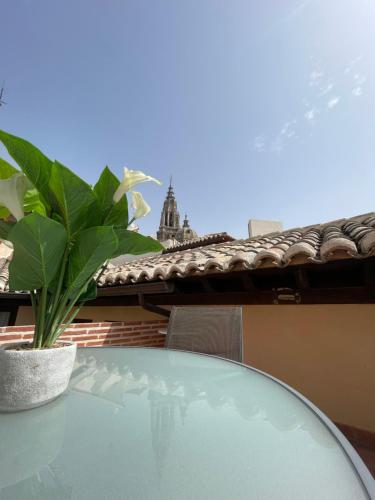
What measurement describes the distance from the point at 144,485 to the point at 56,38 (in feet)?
20.4

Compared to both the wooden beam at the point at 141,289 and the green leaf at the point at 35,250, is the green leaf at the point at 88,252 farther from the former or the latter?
the wooden beam at the point at 141,289

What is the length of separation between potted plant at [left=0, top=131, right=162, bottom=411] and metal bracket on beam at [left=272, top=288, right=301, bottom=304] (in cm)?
198

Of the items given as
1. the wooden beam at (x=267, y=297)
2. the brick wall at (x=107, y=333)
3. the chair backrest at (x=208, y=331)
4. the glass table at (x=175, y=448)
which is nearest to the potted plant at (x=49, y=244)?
the glass table at (x=175, y=448)

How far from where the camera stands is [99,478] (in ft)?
1.23

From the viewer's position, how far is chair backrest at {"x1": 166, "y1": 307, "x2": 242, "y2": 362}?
146 centimetres

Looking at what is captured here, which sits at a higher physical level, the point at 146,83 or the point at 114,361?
the point at 146,83

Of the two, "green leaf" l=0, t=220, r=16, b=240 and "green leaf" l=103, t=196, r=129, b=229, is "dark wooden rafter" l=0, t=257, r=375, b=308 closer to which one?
"green leaf" l=103, t=196, r=129, b=229

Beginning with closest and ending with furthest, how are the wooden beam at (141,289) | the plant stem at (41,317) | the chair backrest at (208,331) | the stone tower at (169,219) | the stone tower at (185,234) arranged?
the plant stem at (41,317), the chair backrest at (208,331), the wooden beam at (141,289), the stone tower at (185,234), the stone tower at (169,219)

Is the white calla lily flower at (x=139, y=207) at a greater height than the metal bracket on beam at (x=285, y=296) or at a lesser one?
greater

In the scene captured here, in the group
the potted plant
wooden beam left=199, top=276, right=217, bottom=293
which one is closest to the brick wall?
wooden beam left=199, top=276, right=217, bottom=293

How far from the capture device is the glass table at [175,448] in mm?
358

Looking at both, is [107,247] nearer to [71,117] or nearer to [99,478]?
[99,478]

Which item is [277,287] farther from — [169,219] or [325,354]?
[169,219]

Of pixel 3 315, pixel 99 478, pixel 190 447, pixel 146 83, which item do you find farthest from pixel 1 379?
pixel 3 315
